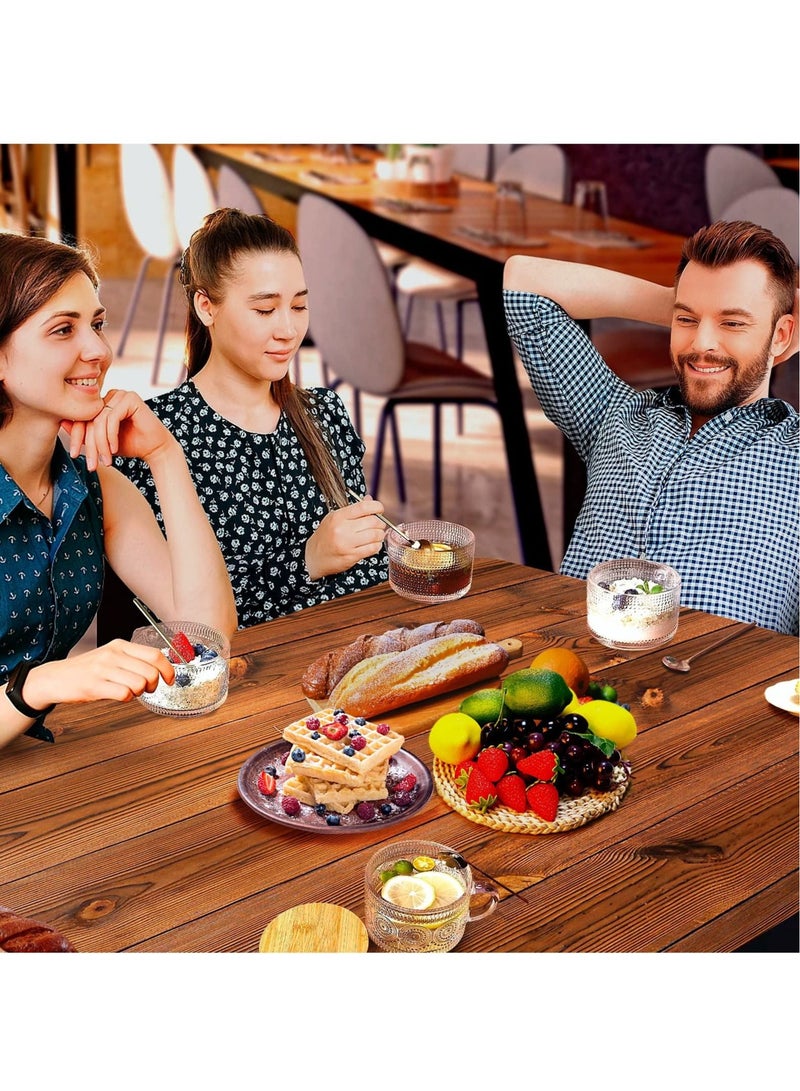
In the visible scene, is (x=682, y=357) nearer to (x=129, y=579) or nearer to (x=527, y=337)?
(x=527, y=337)

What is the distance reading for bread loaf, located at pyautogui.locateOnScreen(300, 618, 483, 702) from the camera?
1.78m

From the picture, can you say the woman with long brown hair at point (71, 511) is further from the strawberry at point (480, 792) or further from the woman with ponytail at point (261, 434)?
the strawberry at point (480, 792)

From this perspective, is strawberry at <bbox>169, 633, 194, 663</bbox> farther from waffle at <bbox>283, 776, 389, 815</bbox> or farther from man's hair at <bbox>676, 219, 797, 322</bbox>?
man's hair at <bbox>676, 219, 797, 322</bbox>

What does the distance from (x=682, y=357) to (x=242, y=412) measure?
763 mm

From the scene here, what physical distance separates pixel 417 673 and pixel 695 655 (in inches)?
18.3

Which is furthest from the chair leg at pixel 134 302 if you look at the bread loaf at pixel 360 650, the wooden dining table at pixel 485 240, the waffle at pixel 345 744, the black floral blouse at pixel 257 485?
the waffle at pixel 345 744

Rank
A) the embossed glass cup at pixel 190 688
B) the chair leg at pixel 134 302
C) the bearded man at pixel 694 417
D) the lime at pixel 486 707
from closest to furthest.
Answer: the lime at pixel 486 707 < the embossed glass cup at pixel 190 688 < the bearded man at pixel 694 417 < the chair leg at pixel 134 302

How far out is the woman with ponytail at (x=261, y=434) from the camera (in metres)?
1.80

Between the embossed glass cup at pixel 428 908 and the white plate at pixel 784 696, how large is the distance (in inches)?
23.4

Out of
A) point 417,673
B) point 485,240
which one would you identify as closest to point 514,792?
point 417,673

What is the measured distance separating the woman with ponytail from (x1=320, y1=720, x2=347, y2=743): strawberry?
44cm

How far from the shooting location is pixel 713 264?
2092 millimetres

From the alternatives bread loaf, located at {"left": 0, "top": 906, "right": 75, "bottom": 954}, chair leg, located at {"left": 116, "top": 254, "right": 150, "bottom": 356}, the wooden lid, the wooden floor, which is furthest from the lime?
the wooden floor
